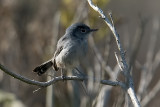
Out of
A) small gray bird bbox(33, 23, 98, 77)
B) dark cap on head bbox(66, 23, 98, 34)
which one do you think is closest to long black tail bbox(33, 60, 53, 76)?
small gray bird bbox(33, 23, 98, 77)

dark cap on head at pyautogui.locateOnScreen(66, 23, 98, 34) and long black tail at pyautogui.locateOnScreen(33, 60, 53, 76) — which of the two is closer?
long black tail at pyautogui.locateOnScreen(33, 60, 53, 76)

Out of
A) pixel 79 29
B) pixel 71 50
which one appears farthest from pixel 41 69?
pixel 79 29

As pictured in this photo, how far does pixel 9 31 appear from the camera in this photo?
9.17 metres

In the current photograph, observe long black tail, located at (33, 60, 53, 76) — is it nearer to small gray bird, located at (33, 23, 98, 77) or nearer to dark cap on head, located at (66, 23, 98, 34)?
small gray bird, located at (33, 23, 98, 77)

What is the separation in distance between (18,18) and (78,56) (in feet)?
14.4

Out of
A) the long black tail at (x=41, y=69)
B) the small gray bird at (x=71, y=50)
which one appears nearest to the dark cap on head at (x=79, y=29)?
the small gray bird at (x=71, y=50)

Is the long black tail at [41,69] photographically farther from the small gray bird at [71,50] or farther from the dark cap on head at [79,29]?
the dark cap on head at [79,29]

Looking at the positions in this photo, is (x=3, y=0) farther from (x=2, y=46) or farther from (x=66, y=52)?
(x=66, y=52)

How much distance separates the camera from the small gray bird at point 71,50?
5359 millimetres

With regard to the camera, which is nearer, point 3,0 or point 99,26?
point 99,26

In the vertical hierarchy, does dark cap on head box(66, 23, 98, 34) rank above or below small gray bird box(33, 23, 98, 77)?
above

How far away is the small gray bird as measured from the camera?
536 centimetres

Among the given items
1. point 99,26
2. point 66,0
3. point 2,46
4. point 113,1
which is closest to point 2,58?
point 2,46

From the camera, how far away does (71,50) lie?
5402 mm
